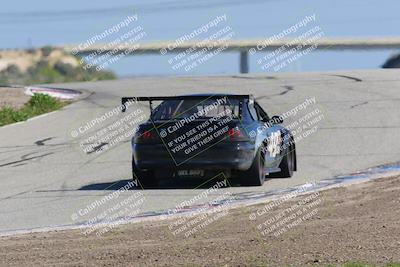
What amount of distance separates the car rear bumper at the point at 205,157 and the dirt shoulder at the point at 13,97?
1550cm

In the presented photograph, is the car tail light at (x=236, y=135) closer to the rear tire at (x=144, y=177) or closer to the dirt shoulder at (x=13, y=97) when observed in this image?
the rear tire at (x=144, y=177)

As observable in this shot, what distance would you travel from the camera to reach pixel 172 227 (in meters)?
11.7

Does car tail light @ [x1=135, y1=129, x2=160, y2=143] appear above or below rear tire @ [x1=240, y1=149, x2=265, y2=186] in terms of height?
above

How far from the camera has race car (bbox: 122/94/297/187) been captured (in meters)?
15.4

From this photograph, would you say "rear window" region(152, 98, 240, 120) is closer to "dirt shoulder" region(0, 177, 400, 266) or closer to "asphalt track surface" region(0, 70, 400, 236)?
"asphalt track surface" region(0, 70, 400, 236)

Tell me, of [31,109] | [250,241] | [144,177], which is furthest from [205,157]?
[31,109]

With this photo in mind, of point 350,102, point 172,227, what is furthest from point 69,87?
point 172,227

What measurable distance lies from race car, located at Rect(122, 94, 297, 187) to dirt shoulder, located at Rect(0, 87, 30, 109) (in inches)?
602

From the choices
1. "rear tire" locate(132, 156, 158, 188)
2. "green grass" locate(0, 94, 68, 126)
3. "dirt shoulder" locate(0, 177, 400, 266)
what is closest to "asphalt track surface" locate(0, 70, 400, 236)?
"rear tire" locate(132, 156, 158, 188)

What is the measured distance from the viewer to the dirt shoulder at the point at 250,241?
944 cm

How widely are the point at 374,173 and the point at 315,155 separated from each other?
345cm

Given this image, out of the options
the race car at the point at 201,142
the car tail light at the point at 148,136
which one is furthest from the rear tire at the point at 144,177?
the car tail light at the point at 148,136

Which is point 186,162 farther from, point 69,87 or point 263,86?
point 69,87

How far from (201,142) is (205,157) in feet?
0.78
